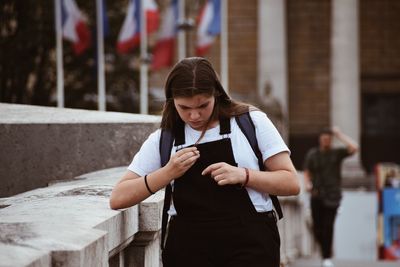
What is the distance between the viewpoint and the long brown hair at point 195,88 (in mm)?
4184

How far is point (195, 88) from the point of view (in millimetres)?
4168

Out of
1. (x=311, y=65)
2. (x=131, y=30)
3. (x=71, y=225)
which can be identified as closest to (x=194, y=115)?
(x=71, y=225)

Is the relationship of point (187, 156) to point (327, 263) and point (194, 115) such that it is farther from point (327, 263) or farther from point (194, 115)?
point (327, 263)

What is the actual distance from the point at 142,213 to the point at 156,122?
9.09 feet

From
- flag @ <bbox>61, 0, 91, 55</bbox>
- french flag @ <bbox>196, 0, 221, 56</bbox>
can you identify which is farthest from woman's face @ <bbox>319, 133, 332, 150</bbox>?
french flag @ <bbox>196, 0, 221, 56</bbox>

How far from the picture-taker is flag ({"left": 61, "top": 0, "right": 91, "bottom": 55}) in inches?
1053

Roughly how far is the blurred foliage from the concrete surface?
1633 centimetres

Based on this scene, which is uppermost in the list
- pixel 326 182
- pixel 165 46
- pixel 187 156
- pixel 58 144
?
pixel 165 46

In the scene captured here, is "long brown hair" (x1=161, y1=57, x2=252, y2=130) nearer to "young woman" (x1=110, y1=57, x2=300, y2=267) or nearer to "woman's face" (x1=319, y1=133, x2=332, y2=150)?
"young woman" (x1=110, y1=57, x2=300, y2=267)

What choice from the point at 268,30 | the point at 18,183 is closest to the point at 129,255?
the point at 18,183

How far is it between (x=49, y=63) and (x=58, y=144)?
2306 centimetres

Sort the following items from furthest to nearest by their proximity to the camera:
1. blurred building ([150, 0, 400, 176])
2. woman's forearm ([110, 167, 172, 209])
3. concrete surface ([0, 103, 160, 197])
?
blurred building ([150, 0, 400, 176]) → concrete surface ([0, 103, 160, 197]) → woman's forearm ([110, 167, 172, 209])

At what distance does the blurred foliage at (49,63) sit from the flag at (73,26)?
2.97 feet

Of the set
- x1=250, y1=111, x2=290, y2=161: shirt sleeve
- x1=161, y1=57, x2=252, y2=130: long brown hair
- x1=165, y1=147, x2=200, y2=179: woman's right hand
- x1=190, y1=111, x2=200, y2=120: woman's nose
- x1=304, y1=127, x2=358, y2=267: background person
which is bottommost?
x1=304, y1=127, x2=358, y2=267: background person
